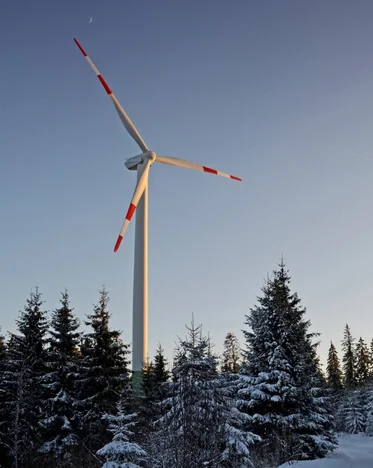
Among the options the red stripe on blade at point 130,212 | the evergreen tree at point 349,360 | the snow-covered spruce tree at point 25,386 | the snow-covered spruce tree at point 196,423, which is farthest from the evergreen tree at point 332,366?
the snow-covered spruce tree at point 196,423

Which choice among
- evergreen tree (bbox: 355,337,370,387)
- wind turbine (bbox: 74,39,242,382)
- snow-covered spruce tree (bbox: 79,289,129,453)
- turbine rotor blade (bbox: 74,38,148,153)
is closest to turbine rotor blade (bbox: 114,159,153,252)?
wind turbine (bbox: 74,39,242,382)

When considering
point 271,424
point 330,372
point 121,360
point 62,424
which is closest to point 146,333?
point 121,360

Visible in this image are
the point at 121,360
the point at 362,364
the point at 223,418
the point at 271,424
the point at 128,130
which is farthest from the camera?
the point at 362,364

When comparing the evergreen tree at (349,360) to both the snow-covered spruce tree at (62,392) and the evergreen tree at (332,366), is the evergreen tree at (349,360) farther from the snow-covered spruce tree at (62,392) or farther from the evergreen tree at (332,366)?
the snow-covered spruce tree at (62,392)

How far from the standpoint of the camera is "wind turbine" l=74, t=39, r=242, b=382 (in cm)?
3984

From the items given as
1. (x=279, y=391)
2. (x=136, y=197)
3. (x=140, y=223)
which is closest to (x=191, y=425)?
(x=279, y=391)

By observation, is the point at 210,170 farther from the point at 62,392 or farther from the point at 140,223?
the point at 62,392

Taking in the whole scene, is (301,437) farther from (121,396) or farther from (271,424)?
(121,396)

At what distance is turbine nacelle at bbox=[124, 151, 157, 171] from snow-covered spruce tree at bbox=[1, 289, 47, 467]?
17694mm

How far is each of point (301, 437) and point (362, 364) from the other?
6948cm

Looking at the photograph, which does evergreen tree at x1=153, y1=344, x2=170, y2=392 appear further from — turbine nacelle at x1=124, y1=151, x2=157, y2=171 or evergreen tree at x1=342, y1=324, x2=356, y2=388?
evergreen tree at x1=342, y1=324, x2=356, y2=388

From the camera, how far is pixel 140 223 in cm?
4503

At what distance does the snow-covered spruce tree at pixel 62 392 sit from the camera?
2936cm

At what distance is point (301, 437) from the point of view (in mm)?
27953
